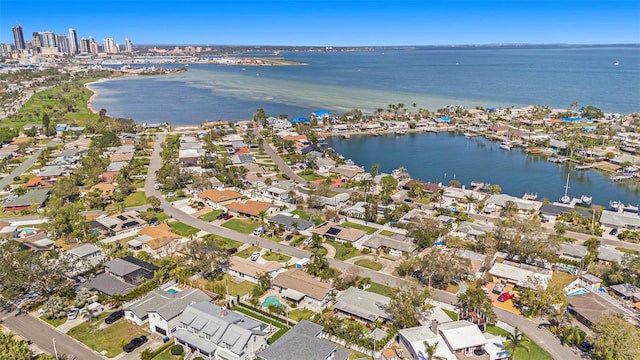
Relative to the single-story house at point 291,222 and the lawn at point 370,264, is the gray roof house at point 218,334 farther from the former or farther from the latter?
the single-story house at point 291,222

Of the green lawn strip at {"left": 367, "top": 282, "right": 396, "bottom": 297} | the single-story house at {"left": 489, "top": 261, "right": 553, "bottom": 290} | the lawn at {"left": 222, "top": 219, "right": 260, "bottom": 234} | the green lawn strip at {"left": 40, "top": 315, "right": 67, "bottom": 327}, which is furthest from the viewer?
the lawn at {"left": 222, "top": 219, "right": 260, "bottom": 234}

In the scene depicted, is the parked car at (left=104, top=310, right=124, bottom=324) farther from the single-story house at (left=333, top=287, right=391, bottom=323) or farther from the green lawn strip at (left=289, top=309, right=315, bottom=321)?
the single-story house at (left=333, top=287, right=391, bottom=323)

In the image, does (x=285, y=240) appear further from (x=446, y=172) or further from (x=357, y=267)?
(x=446, y=172)

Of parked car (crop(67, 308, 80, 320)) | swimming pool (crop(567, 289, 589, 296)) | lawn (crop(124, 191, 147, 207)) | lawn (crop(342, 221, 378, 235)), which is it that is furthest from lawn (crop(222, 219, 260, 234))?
swimming pool (crop(567, 289, 589, 296))

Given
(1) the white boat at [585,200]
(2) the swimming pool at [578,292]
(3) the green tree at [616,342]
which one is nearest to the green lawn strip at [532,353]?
(3) the green tree at [616,342]

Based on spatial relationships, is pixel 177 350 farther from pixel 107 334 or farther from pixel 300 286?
pixel 300 286

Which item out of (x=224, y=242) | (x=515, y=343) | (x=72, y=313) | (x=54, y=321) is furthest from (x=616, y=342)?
(x=54, y=321)
